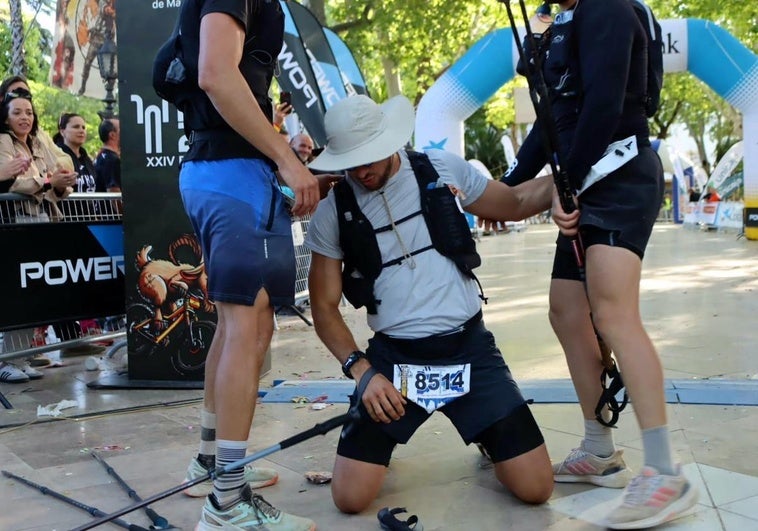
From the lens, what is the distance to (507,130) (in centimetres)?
4138

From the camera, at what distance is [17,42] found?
12320 millimetres

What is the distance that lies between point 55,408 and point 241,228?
2.61m

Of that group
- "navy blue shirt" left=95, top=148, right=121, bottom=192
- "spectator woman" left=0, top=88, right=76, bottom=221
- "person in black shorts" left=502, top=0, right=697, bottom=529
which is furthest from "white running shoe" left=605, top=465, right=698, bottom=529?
"navy blue shirt" left=95, top=148, right=121, bottom=192

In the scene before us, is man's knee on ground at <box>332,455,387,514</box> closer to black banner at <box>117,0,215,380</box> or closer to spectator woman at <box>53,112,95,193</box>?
black banner at <box>117,0,215,380</box>

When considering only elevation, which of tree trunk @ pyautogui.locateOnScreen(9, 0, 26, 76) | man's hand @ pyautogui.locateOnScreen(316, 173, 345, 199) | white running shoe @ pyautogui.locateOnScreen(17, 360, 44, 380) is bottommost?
white running shoe @ pyautogui.locateOnScreen(17, 360, 44, 380)

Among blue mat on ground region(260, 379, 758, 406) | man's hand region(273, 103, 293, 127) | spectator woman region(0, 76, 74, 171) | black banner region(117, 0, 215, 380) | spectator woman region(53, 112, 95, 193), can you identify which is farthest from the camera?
spectator woman region(53, 112, 95, 193)

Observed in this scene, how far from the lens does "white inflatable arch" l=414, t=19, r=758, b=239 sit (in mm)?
14531

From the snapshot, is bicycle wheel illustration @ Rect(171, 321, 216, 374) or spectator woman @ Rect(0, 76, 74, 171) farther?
spectator woman @ Rect(0, 76, 74, 171)

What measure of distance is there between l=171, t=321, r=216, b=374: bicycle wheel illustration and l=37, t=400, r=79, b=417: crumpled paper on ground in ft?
2.12

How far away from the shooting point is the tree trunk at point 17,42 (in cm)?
1221

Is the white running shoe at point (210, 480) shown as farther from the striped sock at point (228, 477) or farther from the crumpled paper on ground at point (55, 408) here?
the crumpled paper on ground at point (55, 408)

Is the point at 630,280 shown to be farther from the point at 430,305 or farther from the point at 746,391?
the point at 746,391

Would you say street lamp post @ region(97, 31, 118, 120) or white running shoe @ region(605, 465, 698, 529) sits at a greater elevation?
street lamp post @ region(97, 31, 118, 120)

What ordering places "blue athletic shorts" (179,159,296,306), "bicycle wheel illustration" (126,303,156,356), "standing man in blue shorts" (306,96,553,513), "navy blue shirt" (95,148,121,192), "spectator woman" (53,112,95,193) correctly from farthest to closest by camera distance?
"navy blue shirt" (95,148,121,192), "spectator woman" (53,112,95,193), "bicycle wheel illustration" (126,303,156,356), "standing man in blue shorts" (306,96,553,513), "blue athletic shorts" (179,159,296,306)
